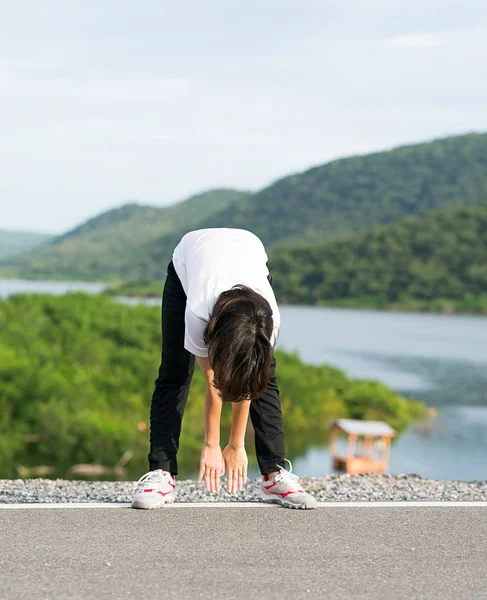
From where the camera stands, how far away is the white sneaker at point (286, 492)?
4.37 meters

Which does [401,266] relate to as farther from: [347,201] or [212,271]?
[212,271]

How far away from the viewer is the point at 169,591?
10.1 feet

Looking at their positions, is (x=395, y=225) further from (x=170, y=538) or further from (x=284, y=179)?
(x=170, y=538)

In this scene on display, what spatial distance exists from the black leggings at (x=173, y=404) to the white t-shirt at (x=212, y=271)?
244mm

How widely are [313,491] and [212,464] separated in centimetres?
121

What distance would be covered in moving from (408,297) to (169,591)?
111m

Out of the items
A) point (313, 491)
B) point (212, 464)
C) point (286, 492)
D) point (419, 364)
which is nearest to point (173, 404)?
point (212, 464)

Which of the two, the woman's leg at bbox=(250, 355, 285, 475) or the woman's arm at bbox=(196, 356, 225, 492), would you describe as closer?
the woman's arm at bbox=(196, 356, 225, 492)

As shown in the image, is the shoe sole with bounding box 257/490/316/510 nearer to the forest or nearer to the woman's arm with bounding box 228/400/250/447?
the woman's arm with bounding box 228/400/250/447

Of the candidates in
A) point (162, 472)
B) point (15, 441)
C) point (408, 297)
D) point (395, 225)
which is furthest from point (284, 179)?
point (162, 472)

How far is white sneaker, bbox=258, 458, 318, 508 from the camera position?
4.37 metres

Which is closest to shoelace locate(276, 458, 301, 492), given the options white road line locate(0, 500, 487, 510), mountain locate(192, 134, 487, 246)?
white road line locate(0, 500, 487, 510)

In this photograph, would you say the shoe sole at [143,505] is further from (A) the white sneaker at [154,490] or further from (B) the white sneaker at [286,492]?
(B) the white sneaker at [286,492]

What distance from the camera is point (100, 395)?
34844 millimetres
